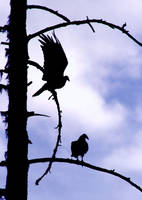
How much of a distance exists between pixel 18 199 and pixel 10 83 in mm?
1560

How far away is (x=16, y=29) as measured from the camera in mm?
6852

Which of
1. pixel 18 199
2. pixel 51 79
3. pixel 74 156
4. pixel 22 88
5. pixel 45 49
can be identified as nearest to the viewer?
pixel 18 199

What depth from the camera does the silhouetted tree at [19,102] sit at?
631 cm

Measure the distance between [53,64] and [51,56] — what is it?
40 cm

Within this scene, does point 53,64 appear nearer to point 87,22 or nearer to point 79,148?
point 87,22

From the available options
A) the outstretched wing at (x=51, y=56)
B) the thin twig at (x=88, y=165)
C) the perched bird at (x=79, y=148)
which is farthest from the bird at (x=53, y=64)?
the perched bird at (x=79, y=148)

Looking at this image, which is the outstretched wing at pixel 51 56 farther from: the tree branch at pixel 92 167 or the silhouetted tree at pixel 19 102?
the tree branch at pixel 92 167

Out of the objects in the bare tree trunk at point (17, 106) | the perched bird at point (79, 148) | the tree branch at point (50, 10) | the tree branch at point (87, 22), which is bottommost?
the perched bird at point (79, 148)

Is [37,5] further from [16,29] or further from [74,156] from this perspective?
[74,156]

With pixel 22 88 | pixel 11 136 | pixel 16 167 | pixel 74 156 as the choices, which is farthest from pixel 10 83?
pixel 74 156

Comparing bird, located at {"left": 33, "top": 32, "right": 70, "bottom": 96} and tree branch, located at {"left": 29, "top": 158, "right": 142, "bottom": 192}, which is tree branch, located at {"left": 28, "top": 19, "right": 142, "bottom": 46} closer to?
bird, located at {"left": 33, "top": 32, "right": 70, "bottom": 96}

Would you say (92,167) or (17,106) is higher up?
(17,106)

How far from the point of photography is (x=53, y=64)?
8.03 meters

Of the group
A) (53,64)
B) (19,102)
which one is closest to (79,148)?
(53,64)
